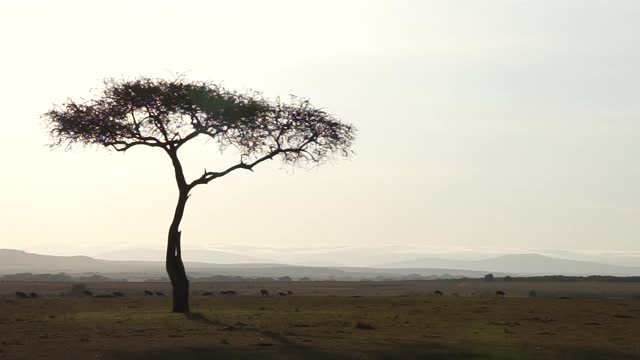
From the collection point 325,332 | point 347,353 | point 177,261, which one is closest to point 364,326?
point 325,332

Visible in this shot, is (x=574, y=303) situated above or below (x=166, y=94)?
below

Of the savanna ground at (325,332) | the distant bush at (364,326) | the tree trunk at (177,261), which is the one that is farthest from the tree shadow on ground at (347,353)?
the tree trunk at (177,261)

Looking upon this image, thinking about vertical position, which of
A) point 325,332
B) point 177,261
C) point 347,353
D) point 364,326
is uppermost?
point 177,261

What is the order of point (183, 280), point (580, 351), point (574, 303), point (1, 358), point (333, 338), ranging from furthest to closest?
point (574, 303) < point (183, 280) < point (333, 338) < point (580, 351) < point (1, 358)

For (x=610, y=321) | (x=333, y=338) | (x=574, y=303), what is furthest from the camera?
(x=574, y=303)

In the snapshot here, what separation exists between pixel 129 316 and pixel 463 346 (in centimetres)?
2008

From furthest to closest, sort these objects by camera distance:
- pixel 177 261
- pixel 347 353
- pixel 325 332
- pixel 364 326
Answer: pixel 177 261, pixel 364 326, pixel 325 332, pixel 347 353

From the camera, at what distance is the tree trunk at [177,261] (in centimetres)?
4931

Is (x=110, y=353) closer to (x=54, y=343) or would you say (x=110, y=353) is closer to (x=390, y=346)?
(x=54, y=343)

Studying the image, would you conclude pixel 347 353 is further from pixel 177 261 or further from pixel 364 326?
pixel 177 261

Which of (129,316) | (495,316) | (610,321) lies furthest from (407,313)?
(129,316)

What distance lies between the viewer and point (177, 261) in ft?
163

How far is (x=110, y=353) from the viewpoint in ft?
98.5

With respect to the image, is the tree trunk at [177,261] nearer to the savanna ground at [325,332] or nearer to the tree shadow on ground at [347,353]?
the savanna ground at [325,332]
